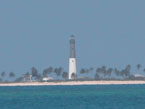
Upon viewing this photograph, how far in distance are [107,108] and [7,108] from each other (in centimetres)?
1356

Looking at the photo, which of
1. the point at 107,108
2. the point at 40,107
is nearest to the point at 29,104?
the point at 40,107

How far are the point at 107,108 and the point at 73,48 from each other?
104425 millimetres

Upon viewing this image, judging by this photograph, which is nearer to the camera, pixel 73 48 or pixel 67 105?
pixel 67 105

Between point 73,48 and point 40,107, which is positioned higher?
point 73,48

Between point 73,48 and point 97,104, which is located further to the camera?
point 73,48

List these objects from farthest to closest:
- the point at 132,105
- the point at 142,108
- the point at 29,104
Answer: the point at 29,104 → the point at 132,105 → the point at 142,108

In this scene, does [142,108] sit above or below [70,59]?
below

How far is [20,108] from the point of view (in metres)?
95.4

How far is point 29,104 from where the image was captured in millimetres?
102500

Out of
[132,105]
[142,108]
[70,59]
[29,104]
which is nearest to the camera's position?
[142,108]

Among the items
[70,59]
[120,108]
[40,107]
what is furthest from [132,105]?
[70,59]

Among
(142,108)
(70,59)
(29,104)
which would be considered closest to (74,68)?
(70,59)

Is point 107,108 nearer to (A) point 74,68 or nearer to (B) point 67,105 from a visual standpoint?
(B) point 67,105

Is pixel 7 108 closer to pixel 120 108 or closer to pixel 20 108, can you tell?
pixel 20 108
